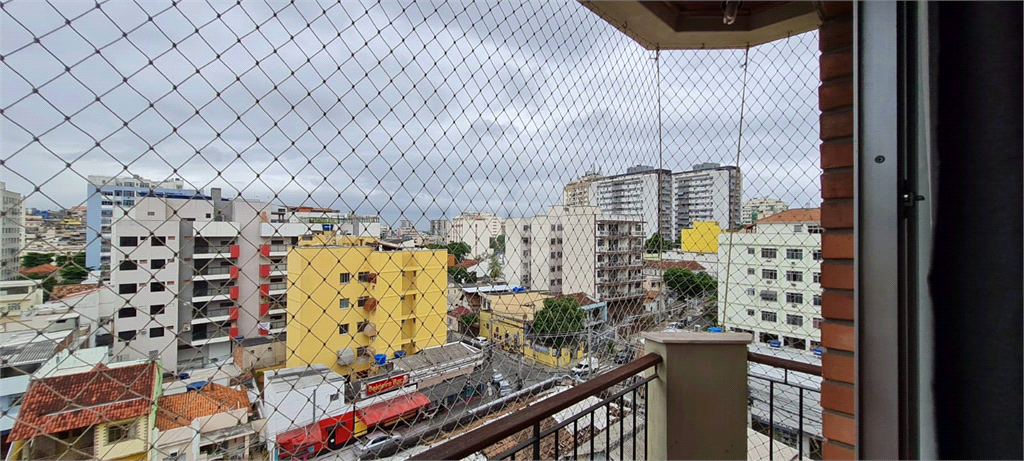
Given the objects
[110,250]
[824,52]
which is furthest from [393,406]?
[824,52]

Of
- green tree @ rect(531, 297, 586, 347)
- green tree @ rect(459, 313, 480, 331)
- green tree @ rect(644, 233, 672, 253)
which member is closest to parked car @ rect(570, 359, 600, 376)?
green tree @ rect(531, 297, 586, 347)

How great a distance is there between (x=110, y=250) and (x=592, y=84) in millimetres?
1512

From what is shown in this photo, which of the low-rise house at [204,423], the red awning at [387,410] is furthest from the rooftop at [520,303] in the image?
the low-rise house at [204,423]

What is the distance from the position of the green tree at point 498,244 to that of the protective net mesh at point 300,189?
0.01 metres

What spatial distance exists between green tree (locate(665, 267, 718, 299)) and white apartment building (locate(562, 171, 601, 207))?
1.69 metres

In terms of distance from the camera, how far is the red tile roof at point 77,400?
0.68m

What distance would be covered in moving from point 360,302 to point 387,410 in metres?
0.35

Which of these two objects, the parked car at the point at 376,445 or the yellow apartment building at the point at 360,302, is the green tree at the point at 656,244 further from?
the parked car at the point at 376,445

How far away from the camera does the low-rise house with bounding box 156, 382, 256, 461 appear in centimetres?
91

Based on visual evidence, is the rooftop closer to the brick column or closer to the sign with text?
the sign with text

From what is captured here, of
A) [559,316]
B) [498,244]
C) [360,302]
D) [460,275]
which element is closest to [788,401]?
[559,316]

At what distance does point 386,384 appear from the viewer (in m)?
1.37

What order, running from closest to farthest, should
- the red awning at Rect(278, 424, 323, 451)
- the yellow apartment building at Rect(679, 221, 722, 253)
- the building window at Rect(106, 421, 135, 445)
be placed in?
the building window at Rect(106, 421, 135, 445)
the red awning at Rect(278, 424, 323, 451)
the yellow apartment building at Rect(679, 221, 722, 253)

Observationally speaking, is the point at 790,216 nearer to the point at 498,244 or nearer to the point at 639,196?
the point at 639,196
